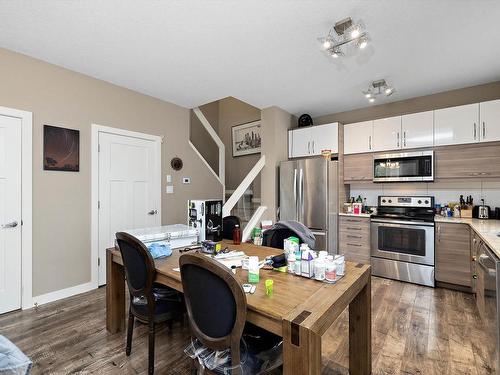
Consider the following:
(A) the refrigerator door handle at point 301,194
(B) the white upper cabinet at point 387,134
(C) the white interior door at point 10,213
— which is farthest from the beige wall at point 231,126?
(C) the white interior door at point 10,213

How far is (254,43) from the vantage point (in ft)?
Answer: 7.87

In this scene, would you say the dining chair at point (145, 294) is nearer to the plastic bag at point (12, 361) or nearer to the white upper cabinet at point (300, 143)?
the plastic bag at point (12, 361)

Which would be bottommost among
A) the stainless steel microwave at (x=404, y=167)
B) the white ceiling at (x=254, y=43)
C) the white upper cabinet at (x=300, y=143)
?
the stainless steel microwave at (x=404, y=167)

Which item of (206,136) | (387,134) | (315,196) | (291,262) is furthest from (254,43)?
(206,136)

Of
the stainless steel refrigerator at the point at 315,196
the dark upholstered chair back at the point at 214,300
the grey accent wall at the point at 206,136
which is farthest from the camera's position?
the grey accent wall at the point at 206,136

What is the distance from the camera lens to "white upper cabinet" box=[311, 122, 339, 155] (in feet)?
13.1

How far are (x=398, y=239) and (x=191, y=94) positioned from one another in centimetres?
356

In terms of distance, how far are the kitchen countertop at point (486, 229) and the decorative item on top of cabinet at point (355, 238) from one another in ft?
2.88

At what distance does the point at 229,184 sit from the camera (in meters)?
5.66

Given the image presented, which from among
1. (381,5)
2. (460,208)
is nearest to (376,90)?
(381,5)

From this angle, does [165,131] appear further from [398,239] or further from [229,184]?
[398,239]

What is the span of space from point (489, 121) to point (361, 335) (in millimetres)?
3123

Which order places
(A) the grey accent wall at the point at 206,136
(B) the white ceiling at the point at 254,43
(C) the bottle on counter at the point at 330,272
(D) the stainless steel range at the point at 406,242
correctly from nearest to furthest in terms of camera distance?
(C) the bottle on counter at the point at 330,272
(B) the white ceiling at the point at 254,43
(D) the stainless steel range at the point at 406,242
(A) the grey accent wall at the point at 206,136

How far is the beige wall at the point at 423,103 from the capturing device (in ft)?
10.8
